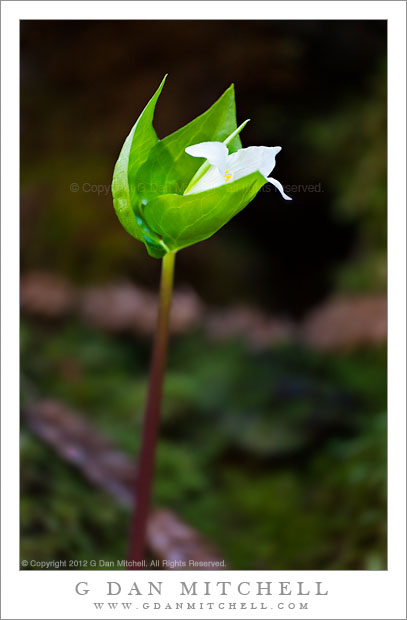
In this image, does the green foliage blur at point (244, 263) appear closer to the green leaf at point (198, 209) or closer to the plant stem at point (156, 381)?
the plant stem at point (156, 381)

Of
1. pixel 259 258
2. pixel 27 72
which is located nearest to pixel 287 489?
pixel 259 258

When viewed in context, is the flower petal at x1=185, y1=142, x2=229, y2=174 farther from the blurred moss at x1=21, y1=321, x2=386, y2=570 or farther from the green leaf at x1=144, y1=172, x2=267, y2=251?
the blurred moss at x1=21, y1=321, x2=386, y2=570

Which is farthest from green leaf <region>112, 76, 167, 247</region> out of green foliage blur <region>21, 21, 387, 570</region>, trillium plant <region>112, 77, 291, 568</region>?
green foliage blur <region>21, 21, 387, 570</region>

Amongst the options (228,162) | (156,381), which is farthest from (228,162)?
(156,381)

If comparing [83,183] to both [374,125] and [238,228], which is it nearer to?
[238,228]

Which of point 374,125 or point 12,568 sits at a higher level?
point 374,125

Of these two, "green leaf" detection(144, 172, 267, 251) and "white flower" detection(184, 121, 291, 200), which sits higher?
"white flower" detection(184, 121, 291, 200)
